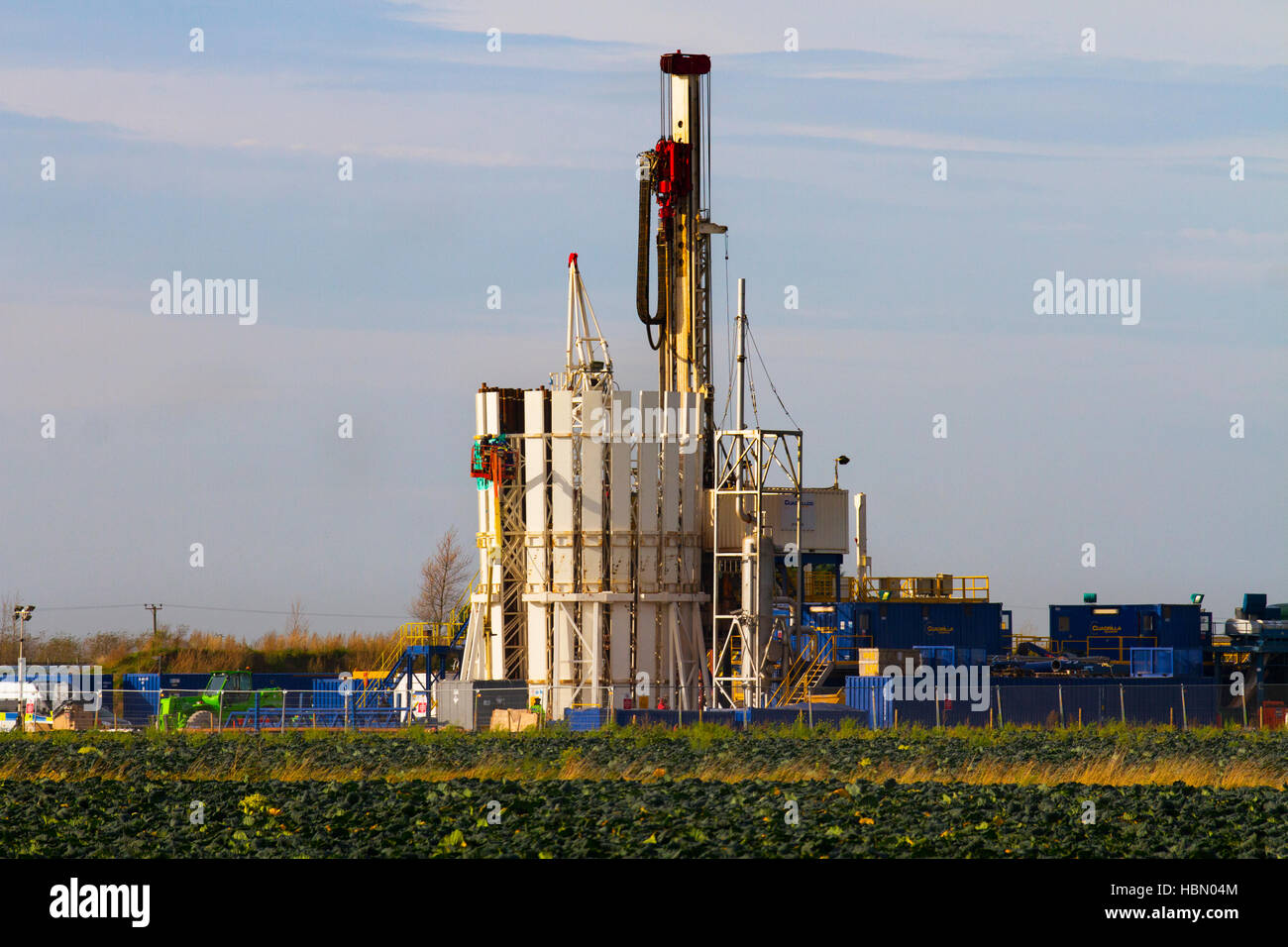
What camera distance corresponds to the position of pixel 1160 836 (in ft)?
72.6

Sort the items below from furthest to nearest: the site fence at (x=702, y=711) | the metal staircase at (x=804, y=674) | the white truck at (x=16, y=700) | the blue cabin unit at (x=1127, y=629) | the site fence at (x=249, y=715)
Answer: the blue cabin unit at (x=1127, y=629), the white truck at (x=16, y=700), the metal staircase at (x=804, y=674), the site fence at (x=249, y=715), the site fence at (x=702, y=711)

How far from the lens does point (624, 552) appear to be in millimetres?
51312

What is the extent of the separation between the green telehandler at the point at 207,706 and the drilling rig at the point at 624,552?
6.64 m

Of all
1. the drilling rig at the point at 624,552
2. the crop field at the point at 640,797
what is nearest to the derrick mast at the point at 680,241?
the drilling rig at the point at 624,552

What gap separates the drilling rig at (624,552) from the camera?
5100 centimetres

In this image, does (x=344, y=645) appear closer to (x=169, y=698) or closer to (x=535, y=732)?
(x=169, y=698)

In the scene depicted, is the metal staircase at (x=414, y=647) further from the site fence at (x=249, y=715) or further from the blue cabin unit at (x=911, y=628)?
the blue cabin unit at (x=911, y=628)

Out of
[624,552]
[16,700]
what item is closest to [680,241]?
[624,552]

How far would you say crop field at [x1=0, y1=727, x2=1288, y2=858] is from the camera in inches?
835

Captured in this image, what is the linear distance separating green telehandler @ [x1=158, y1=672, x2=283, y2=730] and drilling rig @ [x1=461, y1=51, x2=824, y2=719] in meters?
6.64

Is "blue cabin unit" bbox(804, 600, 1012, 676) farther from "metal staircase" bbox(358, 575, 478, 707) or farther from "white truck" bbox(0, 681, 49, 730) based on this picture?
"white truck" bbox(0, 681, 49, 730)
